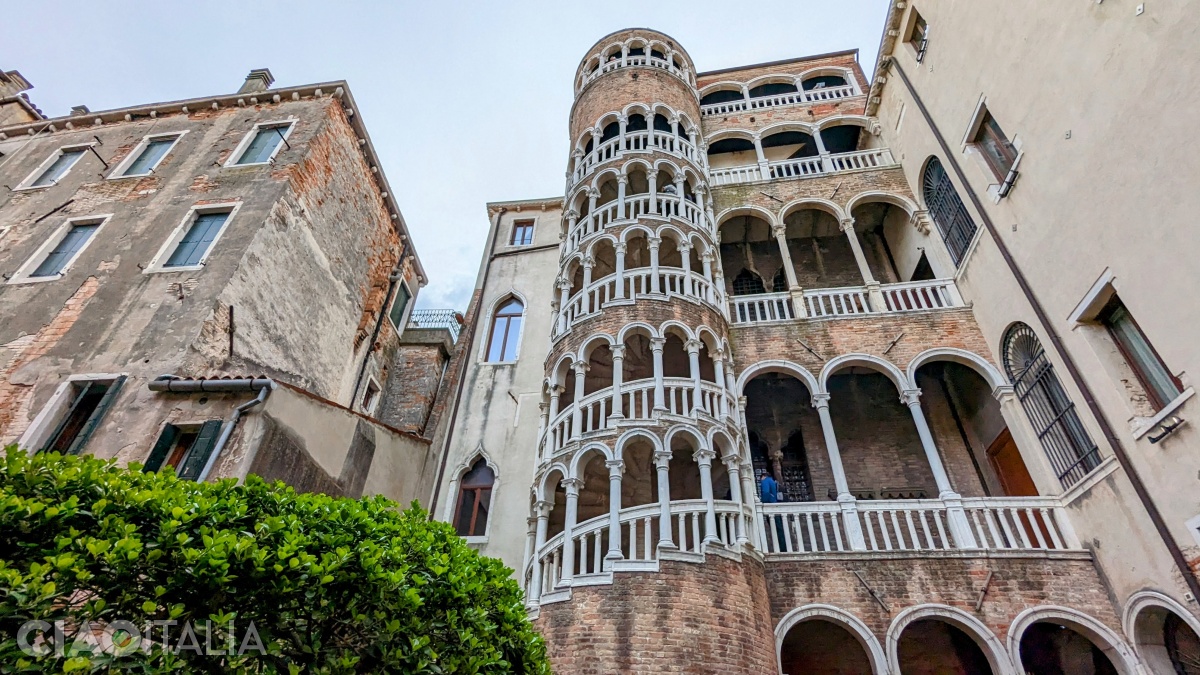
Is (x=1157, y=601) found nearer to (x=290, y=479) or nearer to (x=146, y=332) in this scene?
(x=290, y=479)

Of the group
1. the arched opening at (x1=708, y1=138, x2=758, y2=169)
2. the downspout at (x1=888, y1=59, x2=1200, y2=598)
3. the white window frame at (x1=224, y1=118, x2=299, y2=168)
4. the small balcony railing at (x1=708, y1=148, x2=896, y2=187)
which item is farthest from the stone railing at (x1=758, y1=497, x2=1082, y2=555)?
the white window frame at (x1=224, y1=118, x2=299, y2=168)

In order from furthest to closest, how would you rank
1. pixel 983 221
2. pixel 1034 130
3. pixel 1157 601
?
pixel 983 221 → pixel 1034 130 → pixel 1157 601

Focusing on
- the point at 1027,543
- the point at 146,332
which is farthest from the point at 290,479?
the point at 1027,543

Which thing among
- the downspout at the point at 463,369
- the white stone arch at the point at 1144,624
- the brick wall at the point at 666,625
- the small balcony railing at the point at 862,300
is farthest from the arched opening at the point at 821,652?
the downspout at the point at 463,369

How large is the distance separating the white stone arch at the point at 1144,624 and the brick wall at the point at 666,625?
5474mm

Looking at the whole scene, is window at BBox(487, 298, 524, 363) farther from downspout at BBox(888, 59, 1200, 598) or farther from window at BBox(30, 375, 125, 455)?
downspout at BBox(888, 59, 1200, 598)

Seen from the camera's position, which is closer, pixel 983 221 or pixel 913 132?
pixel 983 221

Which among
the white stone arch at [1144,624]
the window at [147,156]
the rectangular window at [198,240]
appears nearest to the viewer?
the white stone arch at [1144,624]

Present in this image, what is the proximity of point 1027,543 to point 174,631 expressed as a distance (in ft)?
40.0

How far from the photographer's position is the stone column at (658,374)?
10672 mm

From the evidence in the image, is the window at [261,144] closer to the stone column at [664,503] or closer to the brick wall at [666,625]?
the stone column at [664,503]

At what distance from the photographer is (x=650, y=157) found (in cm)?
1560

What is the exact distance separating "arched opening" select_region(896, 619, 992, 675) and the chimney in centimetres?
2329

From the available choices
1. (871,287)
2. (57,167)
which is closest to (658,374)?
(871,287)
